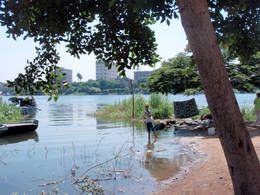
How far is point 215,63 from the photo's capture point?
2799 millimetres

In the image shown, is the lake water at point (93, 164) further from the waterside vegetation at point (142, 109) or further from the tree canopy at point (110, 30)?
the waterside vegetation at point (142, 109)

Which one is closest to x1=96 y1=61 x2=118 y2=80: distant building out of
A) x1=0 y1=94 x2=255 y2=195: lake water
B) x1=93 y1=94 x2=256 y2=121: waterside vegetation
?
x1=93 y1=94 x2=256 y2=121: waterside vegetation

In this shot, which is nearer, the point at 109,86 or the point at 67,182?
the point at 67,182

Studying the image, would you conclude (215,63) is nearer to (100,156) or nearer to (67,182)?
(67,182)

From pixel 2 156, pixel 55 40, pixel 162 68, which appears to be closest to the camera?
pixel 55 40

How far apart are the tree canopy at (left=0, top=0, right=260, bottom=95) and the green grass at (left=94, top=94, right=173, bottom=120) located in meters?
17.4

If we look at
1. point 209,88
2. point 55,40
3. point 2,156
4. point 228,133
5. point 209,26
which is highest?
point 55,40

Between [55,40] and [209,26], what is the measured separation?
3.29m

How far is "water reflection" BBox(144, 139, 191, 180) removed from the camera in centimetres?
802

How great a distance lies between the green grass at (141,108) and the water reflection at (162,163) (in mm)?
11835

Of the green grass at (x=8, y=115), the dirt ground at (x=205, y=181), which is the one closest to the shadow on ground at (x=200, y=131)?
the dirt ground at (x=205, y=181)

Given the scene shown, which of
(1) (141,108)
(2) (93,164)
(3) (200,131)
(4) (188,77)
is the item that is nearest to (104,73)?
(1) (141,108)

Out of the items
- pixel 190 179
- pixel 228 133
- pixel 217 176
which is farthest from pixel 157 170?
pixel 228 133

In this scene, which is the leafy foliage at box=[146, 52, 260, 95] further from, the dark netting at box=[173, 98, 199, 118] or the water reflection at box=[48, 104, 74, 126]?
the water reflection at box=[48, 104, 74, 126]
